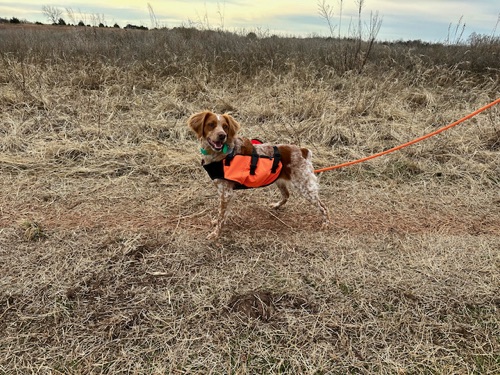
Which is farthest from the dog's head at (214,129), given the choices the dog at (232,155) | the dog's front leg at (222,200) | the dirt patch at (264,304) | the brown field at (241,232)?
the dirt patch at (264,304)

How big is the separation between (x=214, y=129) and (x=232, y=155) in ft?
0.96

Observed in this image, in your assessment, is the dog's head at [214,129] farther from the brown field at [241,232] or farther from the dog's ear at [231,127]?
the brown field at [241,232]

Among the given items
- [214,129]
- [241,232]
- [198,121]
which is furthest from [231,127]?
[241,232]

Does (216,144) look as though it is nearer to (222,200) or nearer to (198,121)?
(198,121)

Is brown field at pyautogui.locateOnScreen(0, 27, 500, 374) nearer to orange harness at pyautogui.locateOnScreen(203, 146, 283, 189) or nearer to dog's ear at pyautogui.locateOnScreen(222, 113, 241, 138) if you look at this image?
orange harness at pyautogui.locateOnScreen(203, 146, 283, 189)

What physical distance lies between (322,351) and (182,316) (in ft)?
3.07

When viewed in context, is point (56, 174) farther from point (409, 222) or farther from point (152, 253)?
point (409, 222)

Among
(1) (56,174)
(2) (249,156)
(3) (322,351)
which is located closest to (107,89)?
(1) (56,174)

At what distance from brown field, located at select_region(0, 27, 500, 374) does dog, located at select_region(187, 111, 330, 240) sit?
34 cm

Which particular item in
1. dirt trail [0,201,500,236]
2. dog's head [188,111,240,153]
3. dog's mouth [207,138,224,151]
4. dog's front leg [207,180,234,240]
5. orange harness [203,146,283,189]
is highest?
dog's head [188,111,240,153]

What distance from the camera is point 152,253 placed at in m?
3.00

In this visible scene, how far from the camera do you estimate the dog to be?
120 inches

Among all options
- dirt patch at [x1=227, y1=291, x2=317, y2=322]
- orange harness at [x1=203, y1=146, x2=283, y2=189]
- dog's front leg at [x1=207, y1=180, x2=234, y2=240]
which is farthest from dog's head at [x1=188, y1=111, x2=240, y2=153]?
dirt patch at [x1=227, y1=291, x2=317, y2=322]

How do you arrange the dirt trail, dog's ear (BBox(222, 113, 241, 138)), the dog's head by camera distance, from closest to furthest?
1. the dog's head
2. dog's ear (BBox(222, 113, 241, 138))
3. the dirt trail
